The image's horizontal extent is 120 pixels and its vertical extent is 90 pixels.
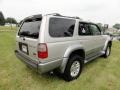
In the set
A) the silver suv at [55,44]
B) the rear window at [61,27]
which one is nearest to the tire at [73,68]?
the silver suv at [55,44]

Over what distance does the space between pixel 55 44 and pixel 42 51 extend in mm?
367

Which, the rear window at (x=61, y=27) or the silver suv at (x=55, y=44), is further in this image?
the rear window at (x=61, y=27)

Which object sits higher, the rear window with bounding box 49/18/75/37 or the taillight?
the rear window with bounding box 49/18/75/37

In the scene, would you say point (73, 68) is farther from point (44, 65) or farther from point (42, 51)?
point (42, 51)

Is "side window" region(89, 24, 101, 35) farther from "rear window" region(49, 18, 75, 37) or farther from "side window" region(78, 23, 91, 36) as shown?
"rear window" region(49, 18, 75, 37)

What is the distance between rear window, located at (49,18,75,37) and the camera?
3041 millimetres

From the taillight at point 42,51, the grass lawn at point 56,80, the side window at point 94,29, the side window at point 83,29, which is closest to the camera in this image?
the taillight at point 42,51

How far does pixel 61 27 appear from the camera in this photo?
10.8 ft

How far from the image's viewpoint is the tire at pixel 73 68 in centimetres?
352

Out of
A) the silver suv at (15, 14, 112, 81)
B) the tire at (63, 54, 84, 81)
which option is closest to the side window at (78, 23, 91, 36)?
the silver suv at (15, 14, 112, 81)

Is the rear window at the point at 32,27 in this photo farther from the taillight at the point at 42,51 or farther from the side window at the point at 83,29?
the side window at the point at 83,29

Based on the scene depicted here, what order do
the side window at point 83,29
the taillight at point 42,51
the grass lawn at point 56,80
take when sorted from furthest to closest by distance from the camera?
1. the side window at point 83,29
2. the grass lawn at point 56,80
3. the taillight at point 42,51

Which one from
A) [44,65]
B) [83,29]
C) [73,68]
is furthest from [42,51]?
[83,29]

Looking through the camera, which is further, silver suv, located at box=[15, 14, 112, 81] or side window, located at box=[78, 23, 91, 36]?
side window, located at box=[78, 23, 91, 36]
